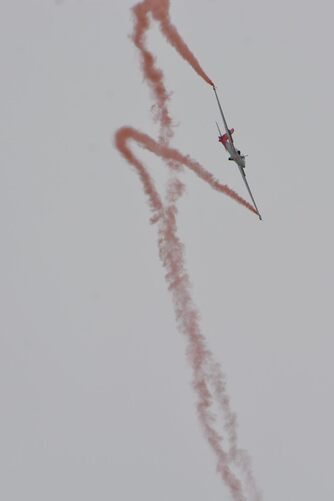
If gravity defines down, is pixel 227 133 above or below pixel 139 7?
below

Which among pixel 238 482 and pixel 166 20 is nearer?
pixel 166 20

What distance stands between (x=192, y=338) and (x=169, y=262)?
529 cm

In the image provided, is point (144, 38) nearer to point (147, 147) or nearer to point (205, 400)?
point (147, 147)

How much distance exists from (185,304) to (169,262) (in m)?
3.01

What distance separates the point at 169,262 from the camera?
73250mm

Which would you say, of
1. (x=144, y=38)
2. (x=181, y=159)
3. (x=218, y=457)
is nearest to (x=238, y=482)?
(x=218, y=457)

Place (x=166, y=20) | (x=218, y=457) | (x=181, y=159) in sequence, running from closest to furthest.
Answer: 1. (x=166, y=20)
2. (x=181, y=159)
3. (x=218, y=457)

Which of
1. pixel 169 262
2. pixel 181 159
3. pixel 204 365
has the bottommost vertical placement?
pixel 204 365

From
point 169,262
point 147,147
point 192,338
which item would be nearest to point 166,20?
point 147,147

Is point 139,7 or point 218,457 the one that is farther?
point 218,457

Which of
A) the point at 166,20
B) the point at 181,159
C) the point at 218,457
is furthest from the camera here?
the point at 218,457

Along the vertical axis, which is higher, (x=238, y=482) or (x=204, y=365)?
(x=204, y=365)

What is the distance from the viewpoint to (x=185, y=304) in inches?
2916

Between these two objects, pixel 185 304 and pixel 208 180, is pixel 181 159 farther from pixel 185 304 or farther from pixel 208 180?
pixel 185 304
